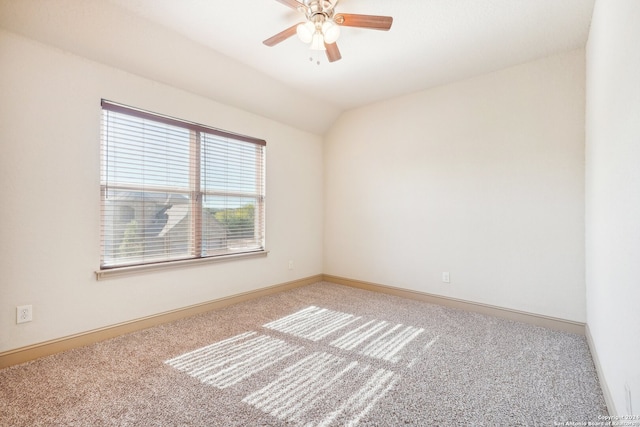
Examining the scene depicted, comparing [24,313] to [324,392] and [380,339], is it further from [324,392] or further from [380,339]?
[380,339]

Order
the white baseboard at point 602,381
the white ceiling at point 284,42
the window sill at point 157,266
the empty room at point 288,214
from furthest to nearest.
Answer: the window sill at point 157,266
the white ceiling at point 284,42
the empty room at point 288,214
the white baseboard at point 602,381

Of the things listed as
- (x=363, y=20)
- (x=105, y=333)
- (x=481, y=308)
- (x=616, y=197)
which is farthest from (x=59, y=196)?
(x=481, y=308)

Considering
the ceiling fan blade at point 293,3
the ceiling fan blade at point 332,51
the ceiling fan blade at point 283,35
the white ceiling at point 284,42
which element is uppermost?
the white ceiling at point 284,42

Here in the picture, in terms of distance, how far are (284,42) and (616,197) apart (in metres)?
2.64

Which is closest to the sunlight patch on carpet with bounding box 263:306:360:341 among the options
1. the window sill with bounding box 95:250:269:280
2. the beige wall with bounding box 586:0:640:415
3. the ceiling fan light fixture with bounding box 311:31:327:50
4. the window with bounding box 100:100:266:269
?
the window sill with bounding box 95:250:269:280

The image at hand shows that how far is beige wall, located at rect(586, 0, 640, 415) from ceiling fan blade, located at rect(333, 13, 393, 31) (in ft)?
3.96

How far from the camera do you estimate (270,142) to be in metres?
3.97

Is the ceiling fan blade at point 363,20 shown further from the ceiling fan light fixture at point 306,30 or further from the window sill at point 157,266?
the window sill at point 157,266

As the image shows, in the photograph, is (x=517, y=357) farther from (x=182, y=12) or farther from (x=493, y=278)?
(x=182, y=12)

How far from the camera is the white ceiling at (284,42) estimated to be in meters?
2.17

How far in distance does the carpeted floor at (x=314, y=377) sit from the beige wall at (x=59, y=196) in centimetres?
28

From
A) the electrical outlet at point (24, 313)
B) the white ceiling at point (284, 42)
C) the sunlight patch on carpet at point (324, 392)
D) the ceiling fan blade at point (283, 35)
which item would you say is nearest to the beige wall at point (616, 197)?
the white ceiling at point (284, 42)

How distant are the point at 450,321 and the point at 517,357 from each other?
0.77 metres

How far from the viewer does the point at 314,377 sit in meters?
1.99
